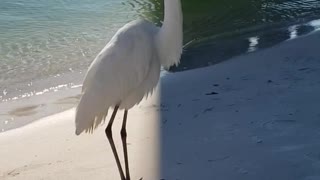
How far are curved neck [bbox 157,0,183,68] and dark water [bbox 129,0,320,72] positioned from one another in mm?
2807

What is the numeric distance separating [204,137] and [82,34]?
16.5 ft

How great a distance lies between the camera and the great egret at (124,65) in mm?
4191

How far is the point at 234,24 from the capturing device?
31.9 feet

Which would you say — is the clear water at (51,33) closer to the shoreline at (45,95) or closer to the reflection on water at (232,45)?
the shoreline at (45,95)

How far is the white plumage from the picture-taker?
165 inches

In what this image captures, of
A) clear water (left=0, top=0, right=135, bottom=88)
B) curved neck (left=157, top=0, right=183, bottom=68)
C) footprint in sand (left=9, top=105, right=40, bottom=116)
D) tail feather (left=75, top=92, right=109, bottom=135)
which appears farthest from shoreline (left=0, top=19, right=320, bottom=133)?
curved neck (left=157, top=0, right=183, bottom=68)

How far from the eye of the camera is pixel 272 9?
10.7 m

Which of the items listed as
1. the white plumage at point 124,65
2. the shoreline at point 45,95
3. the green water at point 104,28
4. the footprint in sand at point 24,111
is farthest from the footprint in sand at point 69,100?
the white plumage at point 124,65

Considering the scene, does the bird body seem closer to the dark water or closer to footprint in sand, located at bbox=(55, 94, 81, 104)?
footprint in sand, located at bbox=(55, 94, 81, 104)

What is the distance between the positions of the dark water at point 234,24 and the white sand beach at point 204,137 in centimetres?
140

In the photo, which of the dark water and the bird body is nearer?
the bird body

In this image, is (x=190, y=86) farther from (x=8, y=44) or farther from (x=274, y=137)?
(x=8, y=44)

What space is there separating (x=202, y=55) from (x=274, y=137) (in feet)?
11.3

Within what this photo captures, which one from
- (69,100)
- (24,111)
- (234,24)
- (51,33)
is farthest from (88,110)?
(234,24)
